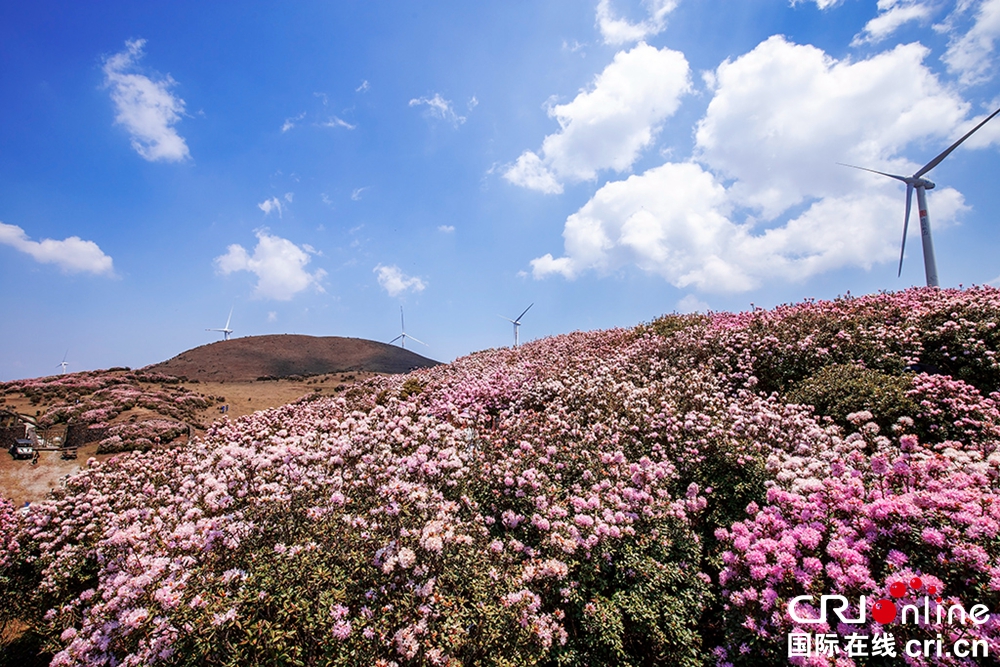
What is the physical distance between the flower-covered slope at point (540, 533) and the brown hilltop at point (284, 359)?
56840 millimetres

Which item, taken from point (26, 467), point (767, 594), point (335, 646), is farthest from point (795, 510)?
point (26, 467)

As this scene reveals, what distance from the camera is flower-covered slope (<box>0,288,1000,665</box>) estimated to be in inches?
174

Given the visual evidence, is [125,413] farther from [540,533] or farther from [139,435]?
[540,533]

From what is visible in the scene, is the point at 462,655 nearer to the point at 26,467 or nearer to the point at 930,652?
the point at 930,652

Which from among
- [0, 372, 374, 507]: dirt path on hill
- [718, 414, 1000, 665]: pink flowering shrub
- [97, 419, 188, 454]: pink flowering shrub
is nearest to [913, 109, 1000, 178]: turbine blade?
[718, 414, 1000, 665]: pink flowering shrub

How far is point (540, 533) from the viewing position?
6191mm

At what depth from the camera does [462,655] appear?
4363 mm

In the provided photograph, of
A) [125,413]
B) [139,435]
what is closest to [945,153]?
[139,435]

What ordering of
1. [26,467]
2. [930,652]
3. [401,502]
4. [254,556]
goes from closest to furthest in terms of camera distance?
[930,652]
[254,556]
[401,502]
[26,467]

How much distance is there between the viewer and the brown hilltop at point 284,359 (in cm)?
6253

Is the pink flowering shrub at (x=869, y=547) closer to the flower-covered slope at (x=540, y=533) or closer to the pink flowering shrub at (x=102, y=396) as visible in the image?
the flower-covered slope at (x=540, y=533)

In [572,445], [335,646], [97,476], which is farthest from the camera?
[97,476]

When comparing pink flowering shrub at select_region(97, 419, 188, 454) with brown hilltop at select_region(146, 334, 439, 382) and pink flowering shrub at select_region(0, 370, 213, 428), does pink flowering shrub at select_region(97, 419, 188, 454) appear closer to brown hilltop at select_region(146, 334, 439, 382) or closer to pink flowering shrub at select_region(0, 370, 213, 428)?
pink flowering shrub at select_region(0, 370, 213, 428)

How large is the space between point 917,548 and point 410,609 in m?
5.39
